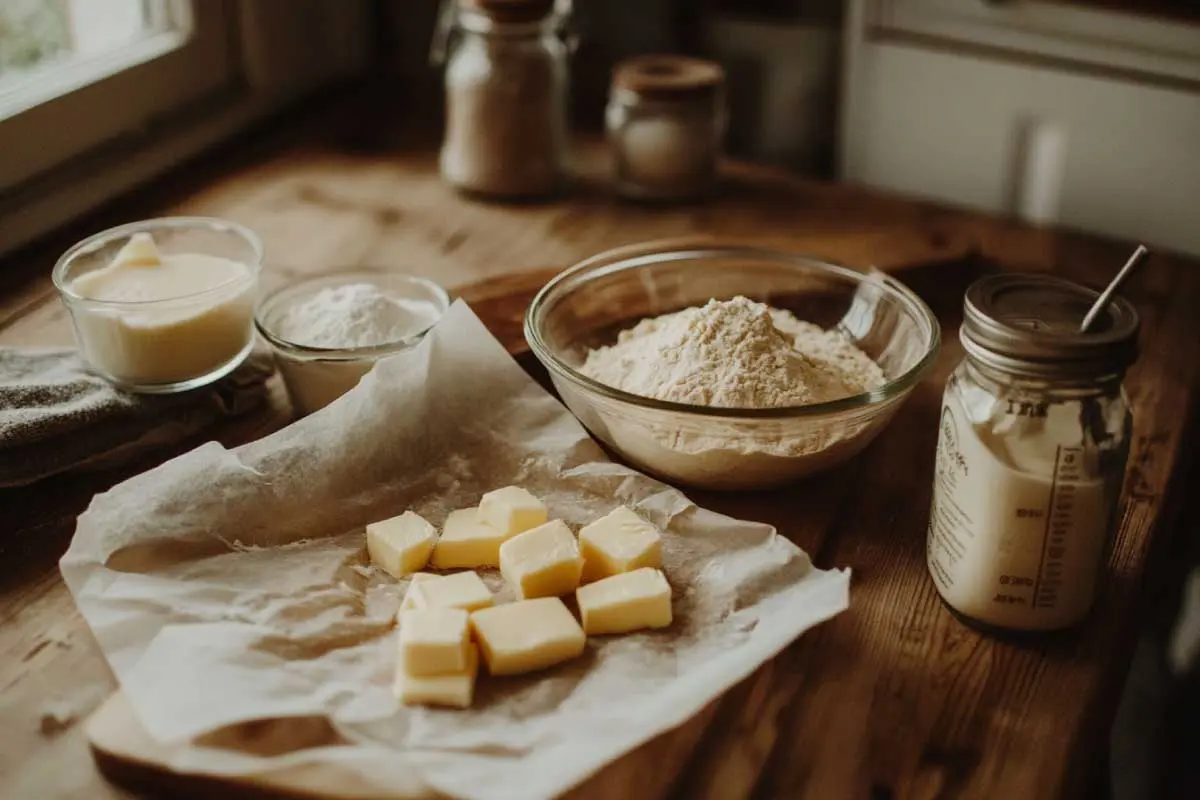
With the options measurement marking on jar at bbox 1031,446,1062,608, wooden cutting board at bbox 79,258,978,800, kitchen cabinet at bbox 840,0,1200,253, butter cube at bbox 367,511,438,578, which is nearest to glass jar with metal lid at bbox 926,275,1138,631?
measurement marking on jar at bbox 1031,446,1062,608

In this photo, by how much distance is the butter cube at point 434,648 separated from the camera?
0.69 m

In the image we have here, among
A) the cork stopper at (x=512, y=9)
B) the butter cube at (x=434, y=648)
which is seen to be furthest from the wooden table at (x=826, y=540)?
the cork stopper at (x=512, y=9)

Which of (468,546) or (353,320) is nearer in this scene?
(468,546)

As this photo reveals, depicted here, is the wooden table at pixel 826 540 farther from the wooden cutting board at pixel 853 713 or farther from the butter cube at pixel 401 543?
the butter cube at pixel 401 543

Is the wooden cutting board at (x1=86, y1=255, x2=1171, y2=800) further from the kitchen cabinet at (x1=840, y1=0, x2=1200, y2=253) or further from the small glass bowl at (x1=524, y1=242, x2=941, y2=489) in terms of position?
the kitchen cabinet at (x1=840, y1=0, x2=1200, y2=253)

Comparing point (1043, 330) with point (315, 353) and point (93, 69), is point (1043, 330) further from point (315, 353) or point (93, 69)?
point (93, 69)

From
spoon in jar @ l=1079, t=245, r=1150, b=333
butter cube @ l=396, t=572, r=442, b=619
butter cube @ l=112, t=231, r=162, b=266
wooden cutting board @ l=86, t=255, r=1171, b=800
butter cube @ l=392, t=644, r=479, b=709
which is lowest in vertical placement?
wooden cutting board @ l=86, t=255, r=1171, b=800

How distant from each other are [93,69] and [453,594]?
84cm

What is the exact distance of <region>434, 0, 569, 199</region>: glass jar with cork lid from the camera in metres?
1.29

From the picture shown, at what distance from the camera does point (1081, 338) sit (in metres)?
0.66

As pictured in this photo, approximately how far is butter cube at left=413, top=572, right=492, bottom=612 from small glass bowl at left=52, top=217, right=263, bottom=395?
0.32m

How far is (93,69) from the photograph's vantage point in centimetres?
128

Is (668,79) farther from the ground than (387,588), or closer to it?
farther from the ground

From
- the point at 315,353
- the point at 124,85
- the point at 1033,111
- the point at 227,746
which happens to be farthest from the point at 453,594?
the point at 1033,111
